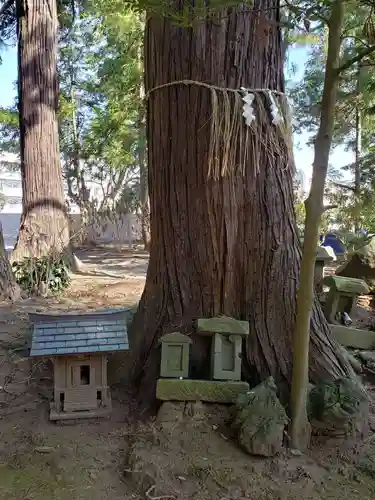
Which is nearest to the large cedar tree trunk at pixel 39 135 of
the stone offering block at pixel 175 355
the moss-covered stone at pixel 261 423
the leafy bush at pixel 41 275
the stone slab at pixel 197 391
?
the leafy bush at pixel 41 275

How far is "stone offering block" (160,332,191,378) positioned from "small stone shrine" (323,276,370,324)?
3.96 ft

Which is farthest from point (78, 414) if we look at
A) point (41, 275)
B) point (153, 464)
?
point (41, 275)

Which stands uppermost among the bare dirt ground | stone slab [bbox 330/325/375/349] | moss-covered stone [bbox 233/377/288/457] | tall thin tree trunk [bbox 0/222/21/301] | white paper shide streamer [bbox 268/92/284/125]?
white paper shide streamer [bbox 268/92/284/125]

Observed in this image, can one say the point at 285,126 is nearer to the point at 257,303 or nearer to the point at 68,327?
the point at 257,303

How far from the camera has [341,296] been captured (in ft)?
9.57

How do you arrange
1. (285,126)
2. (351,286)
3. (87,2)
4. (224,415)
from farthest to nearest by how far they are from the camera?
(87,2) → (351,286) → (285,126) → (224,415)

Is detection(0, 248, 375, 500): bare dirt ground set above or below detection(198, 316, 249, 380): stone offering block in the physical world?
below

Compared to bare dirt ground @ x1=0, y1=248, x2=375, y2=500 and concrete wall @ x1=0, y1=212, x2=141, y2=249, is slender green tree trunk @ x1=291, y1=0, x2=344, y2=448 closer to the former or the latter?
bare dirt ground @ x1=0, y1=248, x2=375, y2=500

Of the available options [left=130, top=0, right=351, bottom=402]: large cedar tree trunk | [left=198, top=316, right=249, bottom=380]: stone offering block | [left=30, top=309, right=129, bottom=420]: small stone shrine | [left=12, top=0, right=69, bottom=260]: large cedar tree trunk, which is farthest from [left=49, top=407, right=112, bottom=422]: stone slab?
[left=12, top=0, right=69, bottom=260]: large cedar tree trunk

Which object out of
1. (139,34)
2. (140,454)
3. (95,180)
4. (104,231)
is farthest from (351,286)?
(95,180)

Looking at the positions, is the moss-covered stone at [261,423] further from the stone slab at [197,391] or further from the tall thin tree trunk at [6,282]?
the tall thin tree trunk at [6,282]

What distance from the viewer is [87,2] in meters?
7.64

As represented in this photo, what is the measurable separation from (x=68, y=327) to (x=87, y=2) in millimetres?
7241

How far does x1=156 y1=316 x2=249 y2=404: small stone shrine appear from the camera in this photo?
200cm
